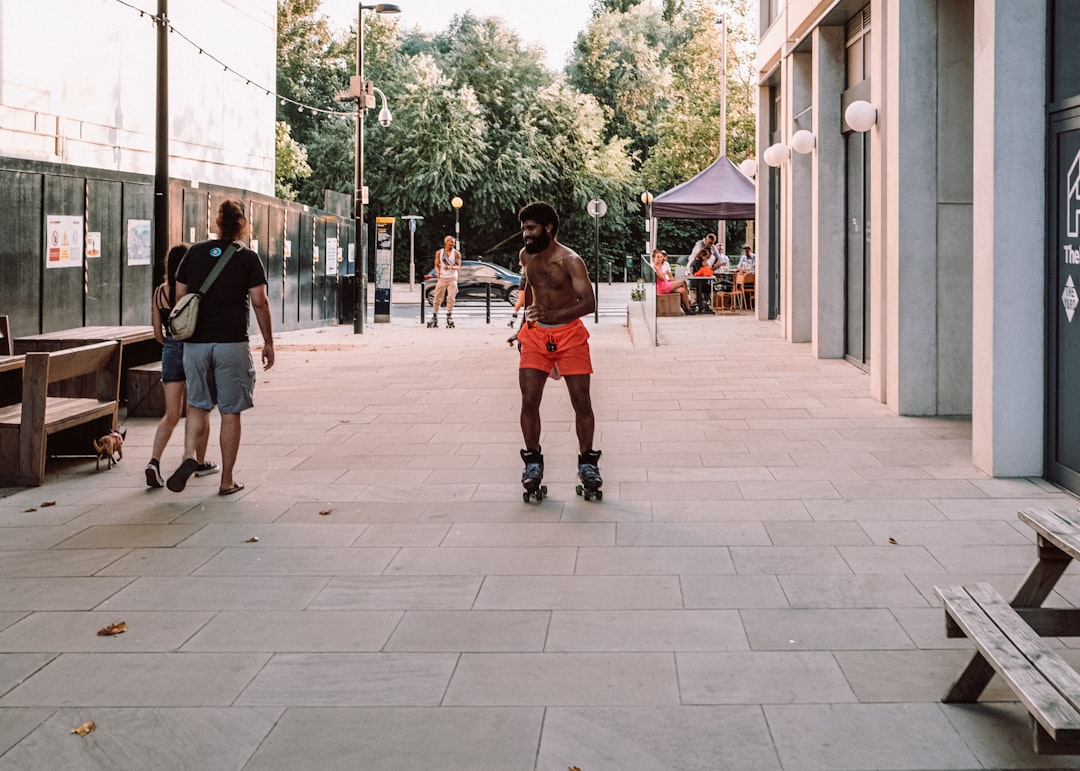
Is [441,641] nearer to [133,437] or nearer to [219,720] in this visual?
[219,720]

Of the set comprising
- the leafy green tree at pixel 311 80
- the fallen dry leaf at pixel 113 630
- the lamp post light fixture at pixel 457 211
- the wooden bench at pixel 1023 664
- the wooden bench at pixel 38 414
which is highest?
the leafy green tree at pixel 311 80

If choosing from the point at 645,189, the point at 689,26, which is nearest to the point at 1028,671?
the point at 645,189

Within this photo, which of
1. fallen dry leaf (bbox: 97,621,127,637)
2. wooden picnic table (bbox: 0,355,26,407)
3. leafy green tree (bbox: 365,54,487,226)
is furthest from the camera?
leafy green tree (bbox: 365,54,487,226)

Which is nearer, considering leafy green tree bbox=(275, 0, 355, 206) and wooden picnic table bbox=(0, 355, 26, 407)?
wooden picnic table bbox=(0, 355, 26, 407)

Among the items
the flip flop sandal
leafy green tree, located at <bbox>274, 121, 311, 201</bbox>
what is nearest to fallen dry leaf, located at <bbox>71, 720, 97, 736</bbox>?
the flip flop sandal

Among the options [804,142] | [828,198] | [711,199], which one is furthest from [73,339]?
[711,199]

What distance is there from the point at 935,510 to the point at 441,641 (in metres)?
3.52

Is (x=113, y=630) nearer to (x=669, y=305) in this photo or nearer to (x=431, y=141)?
(x=669, y=305)

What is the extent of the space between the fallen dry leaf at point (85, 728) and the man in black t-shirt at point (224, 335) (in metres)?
3.89

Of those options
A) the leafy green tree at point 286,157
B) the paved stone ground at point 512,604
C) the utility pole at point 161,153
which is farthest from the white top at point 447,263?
the leafy green tree at point 286,157

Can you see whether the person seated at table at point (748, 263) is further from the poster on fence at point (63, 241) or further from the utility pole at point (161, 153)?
the utility pole at point (161, 153)

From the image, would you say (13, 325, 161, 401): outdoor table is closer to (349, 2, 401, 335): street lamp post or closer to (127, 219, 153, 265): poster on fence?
(127, 219, 153, 265): poster on fence

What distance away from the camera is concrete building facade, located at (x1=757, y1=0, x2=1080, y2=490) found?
8023mm

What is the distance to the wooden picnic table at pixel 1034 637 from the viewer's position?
3.13 m
